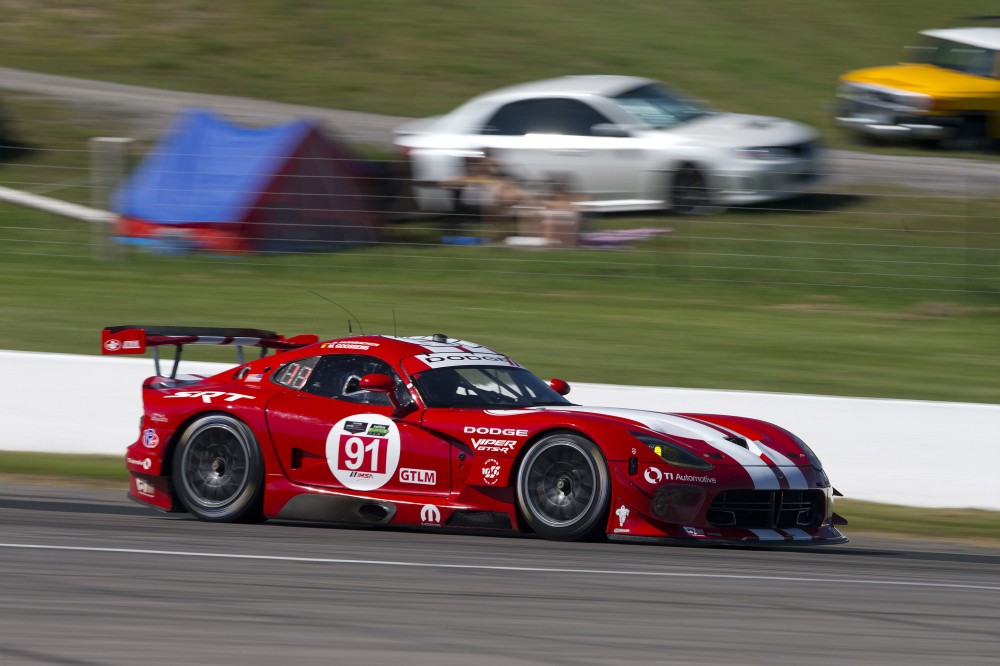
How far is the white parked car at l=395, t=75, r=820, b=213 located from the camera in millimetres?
15406

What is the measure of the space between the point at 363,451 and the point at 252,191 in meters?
7.68

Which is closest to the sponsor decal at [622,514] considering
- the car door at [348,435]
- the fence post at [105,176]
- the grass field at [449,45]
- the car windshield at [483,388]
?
the car door at [348,435]

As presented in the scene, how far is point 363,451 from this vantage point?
26.9 feet

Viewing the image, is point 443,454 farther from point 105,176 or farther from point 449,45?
point 449,45

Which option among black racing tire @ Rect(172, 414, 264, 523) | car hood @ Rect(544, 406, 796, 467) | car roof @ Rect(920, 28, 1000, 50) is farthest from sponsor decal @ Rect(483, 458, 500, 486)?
car roof @ Rect(920, 28, 1000, 50)

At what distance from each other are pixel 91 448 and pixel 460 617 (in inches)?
234

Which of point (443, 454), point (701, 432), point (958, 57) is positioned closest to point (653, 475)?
point (701, 432)

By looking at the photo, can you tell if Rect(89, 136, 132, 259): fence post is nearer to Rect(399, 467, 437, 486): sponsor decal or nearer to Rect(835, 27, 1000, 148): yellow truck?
Rect(399, 467, 437, 486): sponsor decal

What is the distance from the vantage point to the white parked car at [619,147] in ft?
50.5

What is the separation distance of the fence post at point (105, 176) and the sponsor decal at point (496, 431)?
29.1 feet

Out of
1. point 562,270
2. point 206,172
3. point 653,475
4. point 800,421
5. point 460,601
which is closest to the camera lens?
point 460,601

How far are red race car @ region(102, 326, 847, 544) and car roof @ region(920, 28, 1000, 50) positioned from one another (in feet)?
44.8

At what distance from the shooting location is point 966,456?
972 cm

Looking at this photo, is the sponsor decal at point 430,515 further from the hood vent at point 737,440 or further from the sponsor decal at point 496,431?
the hood vent at point 737,440
